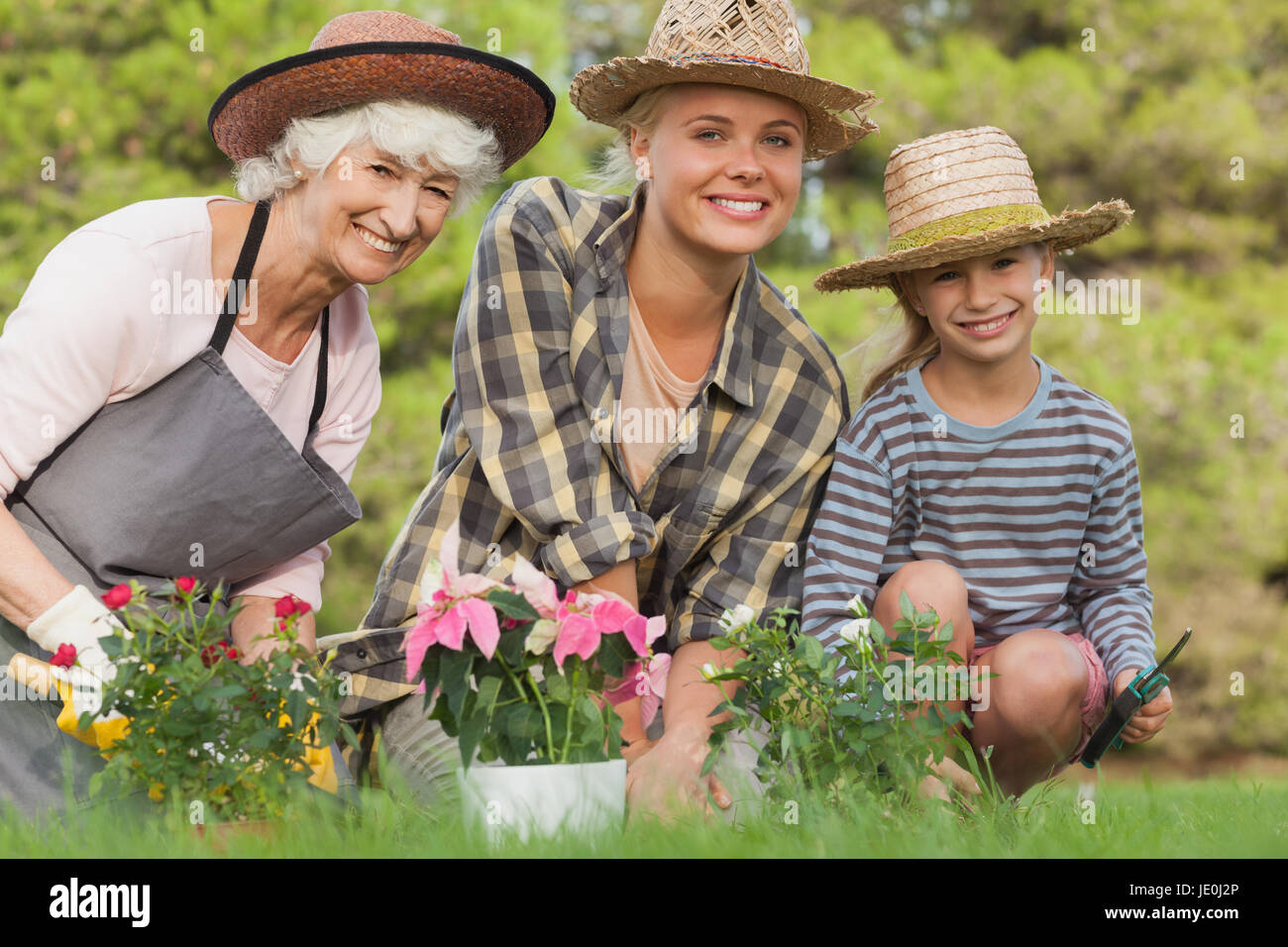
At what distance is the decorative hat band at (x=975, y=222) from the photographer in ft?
Result: 9.34

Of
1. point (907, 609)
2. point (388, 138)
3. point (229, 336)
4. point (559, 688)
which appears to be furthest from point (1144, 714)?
point (229, 336)

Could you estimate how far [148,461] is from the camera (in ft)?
8.52

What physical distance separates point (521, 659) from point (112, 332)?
109 cm

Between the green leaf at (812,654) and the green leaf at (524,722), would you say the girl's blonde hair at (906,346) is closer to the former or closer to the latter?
the green leaf at (812,654)

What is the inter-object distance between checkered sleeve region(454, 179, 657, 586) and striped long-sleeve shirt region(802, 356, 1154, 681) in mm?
484

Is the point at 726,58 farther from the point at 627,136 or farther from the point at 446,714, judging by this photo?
the point at 446,714

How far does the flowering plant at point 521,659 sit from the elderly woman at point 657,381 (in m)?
0.61

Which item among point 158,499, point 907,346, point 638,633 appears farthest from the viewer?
point 907,346

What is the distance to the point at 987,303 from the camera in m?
2.86

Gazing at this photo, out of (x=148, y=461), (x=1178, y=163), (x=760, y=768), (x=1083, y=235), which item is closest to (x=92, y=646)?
(x=148, y=461)
